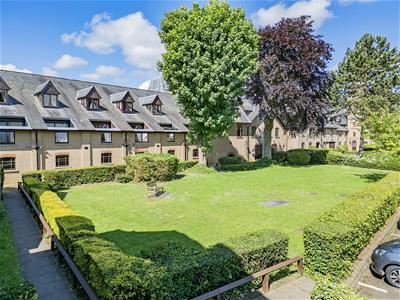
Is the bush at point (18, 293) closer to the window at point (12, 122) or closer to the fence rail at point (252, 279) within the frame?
the fence rail at point (252, 279)

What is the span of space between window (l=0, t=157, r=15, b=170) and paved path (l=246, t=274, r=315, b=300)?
78.9ft

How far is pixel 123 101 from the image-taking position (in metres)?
31.4

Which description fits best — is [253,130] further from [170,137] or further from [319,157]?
[170,137]

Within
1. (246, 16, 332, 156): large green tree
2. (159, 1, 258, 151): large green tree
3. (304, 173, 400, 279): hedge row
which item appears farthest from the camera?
(246, 16, 332, 156): large green tree

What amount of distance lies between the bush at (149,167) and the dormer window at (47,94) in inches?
396

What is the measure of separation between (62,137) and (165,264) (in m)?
23.3

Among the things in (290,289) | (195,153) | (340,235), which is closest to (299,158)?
(195,153)

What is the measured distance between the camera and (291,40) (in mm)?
29844

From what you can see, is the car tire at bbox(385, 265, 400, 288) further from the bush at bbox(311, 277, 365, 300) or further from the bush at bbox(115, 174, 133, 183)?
the bush at bbox(115, 174, 133, 183)

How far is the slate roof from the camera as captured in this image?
24.7 meters

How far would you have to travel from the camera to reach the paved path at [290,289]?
7180 mm

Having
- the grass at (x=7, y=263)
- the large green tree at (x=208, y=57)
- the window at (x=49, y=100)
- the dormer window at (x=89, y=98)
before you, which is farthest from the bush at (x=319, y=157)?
the grass at (x=7, y=263)

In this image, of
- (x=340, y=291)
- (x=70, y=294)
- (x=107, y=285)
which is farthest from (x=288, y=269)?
(x=70, y=294)

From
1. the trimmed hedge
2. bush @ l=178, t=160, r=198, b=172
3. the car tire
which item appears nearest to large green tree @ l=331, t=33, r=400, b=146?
bush @ l=178, t=160, r=198, b=172
